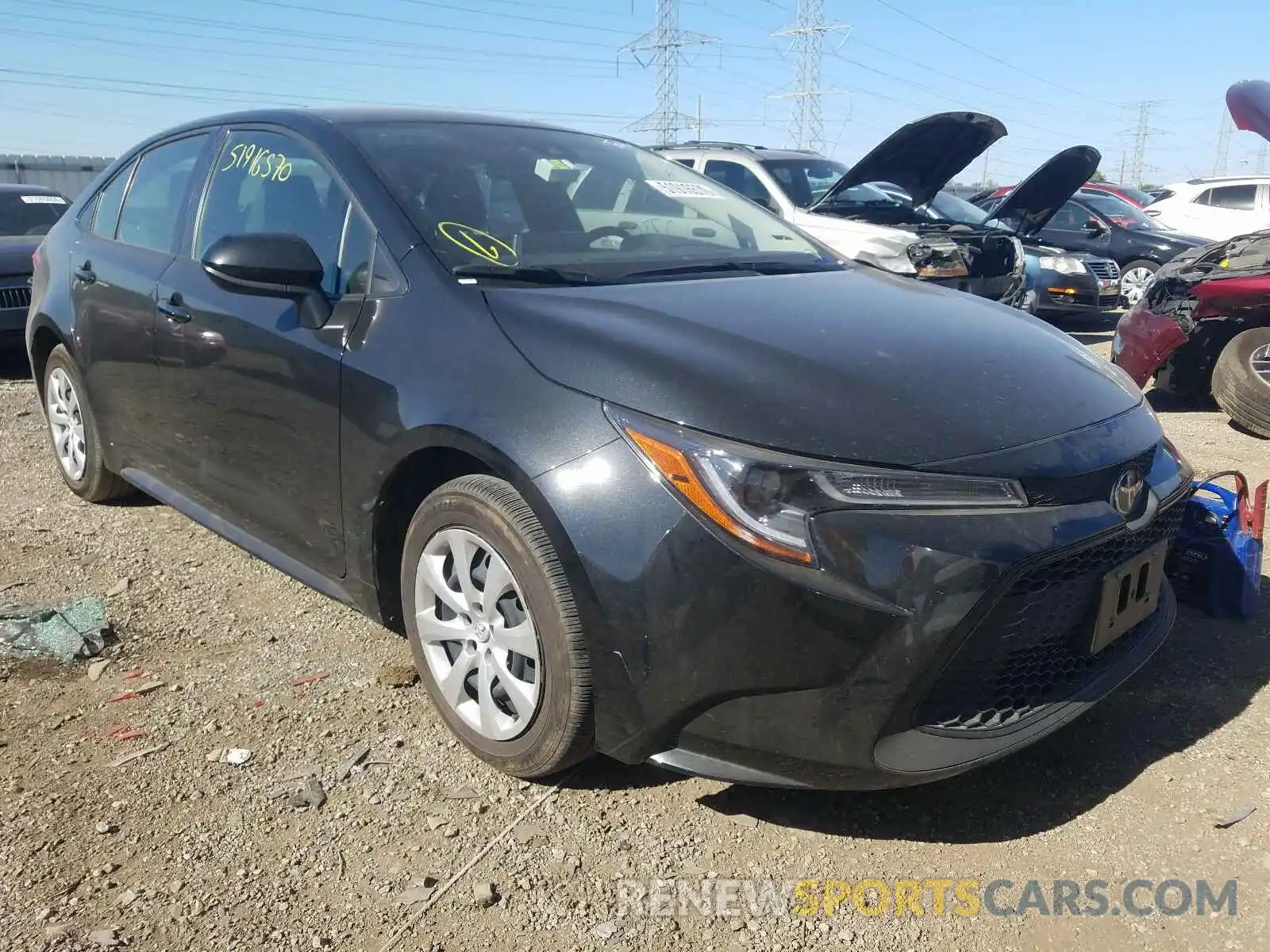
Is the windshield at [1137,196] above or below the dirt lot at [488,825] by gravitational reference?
above

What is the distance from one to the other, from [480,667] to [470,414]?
613 mm

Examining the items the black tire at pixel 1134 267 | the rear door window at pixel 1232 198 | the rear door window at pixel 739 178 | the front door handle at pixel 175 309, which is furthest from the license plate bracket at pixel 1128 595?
the rear door window at pixel 1232 198

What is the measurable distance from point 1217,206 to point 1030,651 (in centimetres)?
1522

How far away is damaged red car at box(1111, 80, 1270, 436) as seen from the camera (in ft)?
18.6

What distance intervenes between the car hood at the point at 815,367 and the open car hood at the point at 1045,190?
5.92 metres

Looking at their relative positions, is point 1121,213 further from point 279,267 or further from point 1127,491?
point 279,267

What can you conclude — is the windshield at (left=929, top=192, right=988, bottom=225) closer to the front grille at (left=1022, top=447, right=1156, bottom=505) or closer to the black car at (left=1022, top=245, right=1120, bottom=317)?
the black car at (left=1022, top=245, right=1120, bottom=317)

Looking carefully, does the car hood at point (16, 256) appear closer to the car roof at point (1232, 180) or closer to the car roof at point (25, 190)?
the car roof at point (25, 190)

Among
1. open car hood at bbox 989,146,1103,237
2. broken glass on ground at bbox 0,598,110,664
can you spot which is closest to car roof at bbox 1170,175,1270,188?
open car hood at bbox 989,146,1103,237

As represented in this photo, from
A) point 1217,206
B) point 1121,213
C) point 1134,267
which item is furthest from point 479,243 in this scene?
point 1217,206

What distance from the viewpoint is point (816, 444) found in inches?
79.4

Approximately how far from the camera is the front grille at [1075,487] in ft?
6.82

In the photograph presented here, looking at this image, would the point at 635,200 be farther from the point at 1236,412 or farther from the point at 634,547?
the point at 1236,412

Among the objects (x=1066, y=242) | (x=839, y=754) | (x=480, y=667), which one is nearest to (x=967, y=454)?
(x=839, y=754)
